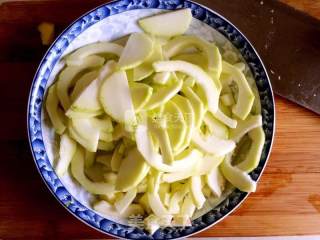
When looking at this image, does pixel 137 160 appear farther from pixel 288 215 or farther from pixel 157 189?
pixel 288 215

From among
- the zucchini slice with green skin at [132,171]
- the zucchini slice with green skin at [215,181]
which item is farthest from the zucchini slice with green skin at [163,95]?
the zucchini slice with green skin at [215,181]

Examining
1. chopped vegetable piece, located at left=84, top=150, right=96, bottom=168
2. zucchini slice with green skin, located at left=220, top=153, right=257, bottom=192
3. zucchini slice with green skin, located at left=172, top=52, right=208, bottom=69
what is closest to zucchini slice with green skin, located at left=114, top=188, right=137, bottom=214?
chopped vegetable piece, located at left=84, top=150, right=96, bottom=168

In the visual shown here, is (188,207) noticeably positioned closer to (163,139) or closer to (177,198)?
(177,198)

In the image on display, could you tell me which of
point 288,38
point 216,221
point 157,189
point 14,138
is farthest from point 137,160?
point 288,38

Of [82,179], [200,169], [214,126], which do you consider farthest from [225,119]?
[82,179]

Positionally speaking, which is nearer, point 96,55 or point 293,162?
point 96,55

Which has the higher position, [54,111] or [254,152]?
[54,111]
